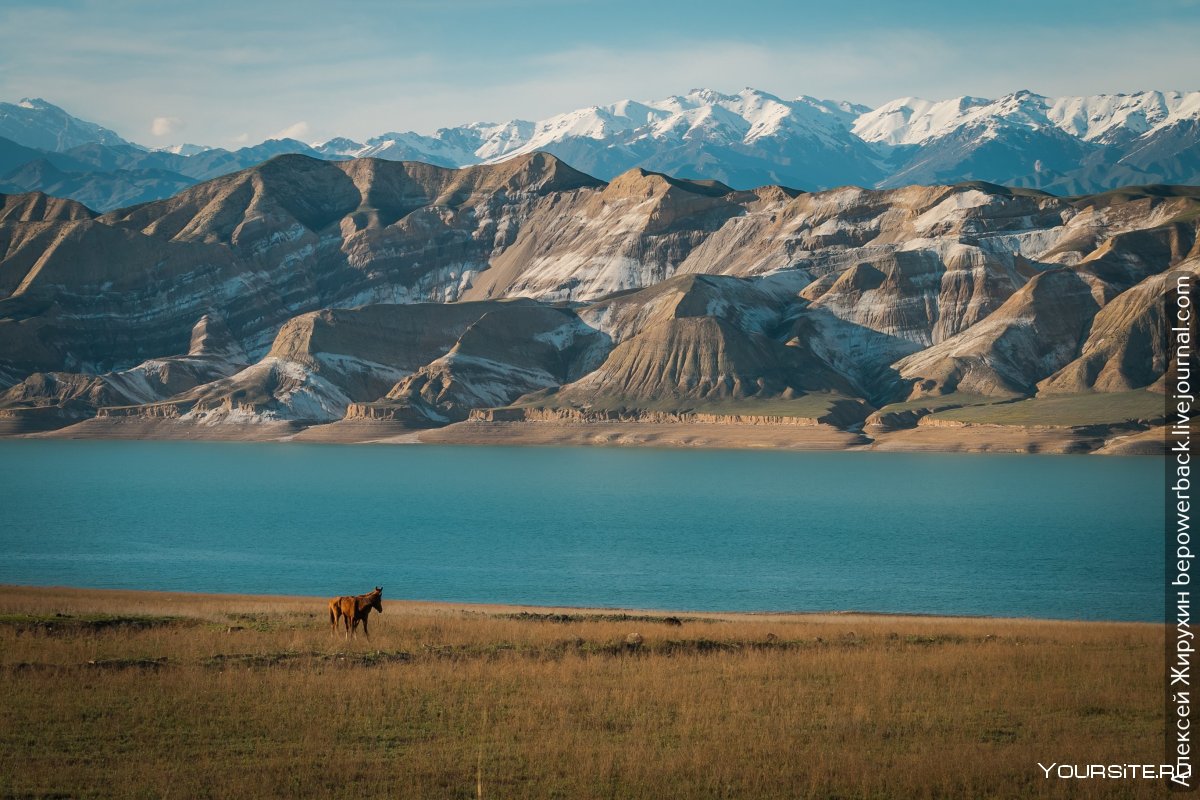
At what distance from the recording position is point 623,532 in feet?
278

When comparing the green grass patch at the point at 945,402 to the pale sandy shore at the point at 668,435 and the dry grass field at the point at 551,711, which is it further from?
the dry grass field at the point at 551,711

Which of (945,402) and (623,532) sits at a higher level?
(945,402)

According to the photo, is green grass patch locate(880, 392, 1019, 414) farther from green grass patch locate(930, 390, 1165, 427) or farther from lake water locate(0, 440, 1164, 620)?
lake water locate(0, 440, 1164, 620)

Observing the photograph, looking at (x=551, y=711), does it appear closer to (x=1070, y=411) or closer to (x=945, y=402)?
(x=1070, y=411)

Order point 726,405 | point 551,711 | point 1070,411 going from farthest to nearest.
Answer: point 726,405 < point 1070,411 < point 551,711

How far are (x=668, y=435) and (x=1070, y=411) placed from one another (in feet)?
164

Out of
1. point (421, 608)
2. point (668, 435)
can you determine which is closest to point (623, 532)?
point (421, 608)

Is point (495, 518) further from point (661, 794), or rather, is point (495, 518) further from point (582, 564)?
point (661, 794)

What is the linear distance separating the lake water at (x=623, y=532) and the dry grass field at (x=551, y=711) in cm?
2548

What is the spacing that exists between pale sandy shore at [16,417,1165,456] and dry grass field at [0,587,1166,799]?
434 ft

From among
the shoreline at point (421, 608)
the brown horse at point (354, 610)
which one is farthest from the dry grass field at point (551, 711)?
the shoreline at point (421, 608)

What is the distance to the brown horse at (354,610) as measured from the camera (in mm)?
29766

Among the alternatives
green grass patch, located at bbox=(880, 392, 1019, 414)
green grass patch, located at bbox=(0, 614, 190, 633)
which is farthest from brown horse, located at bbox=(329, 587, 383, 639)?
green grass patch, located at bbox=(880, 392, 1019, 414)

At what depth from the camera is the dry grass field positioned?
61.6 feet
